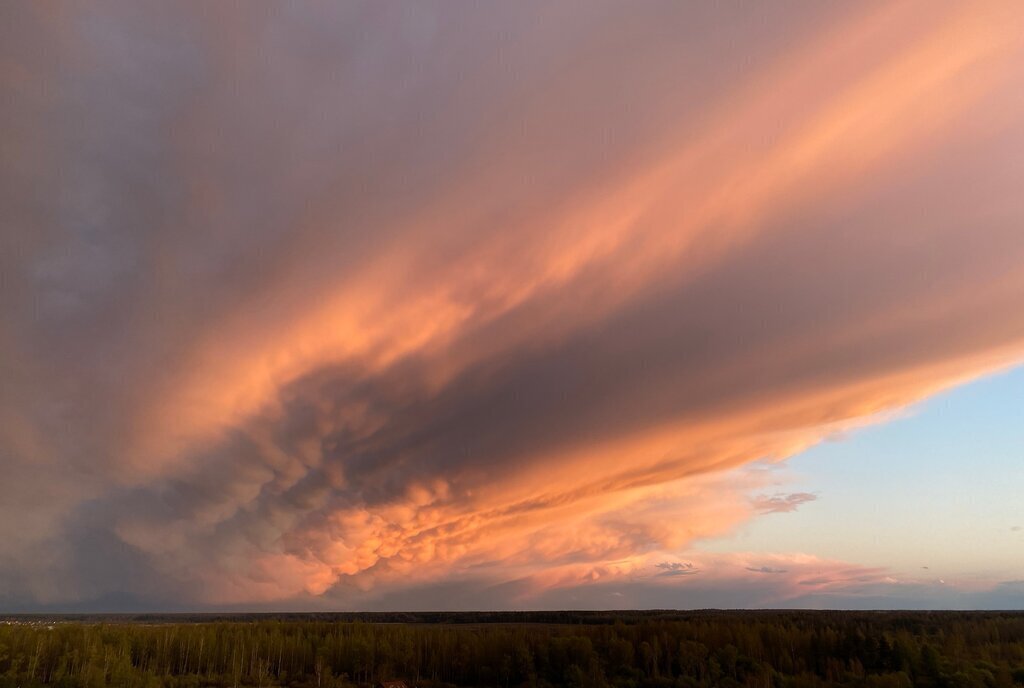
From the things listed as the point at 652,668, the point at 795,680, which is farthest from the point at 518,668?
the point at 795,680

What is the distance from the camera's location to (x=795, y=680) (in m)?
69.2

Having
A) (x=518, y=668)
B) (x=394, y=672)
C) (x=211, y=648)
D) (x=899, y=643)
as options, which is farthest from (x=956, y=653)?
(x=211, y=648)

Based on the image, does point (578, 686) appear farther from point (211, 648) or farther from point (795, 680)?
point (211, 648)

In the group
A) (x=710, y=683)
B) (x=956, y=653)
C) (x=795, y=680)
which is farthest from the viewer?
(x=956, y=653)

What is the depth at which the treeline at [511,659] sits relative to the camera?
7125 cm

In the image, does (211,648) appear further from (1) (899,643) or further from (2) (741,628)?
A: (1) (899,643)

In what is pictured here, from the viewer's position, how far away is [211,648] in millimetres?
100500

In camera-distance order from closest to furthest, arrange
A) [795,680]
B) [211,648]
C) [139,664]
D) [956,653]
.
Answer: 1. [795,680]
2. [956,653]
3. [139,664]
4. [211,648]

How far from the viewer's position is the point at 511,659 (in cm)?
8906

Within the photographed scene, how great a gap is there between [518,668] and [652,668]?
17560 millimetres

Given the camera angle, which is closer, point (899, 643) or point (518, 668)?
point (899, 643)

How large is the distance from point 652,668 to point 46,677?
77644 millimetres

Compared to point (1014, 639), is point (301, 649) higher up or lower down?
higher up

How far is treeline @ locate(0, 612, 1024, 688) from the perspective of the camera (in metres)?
71.2
